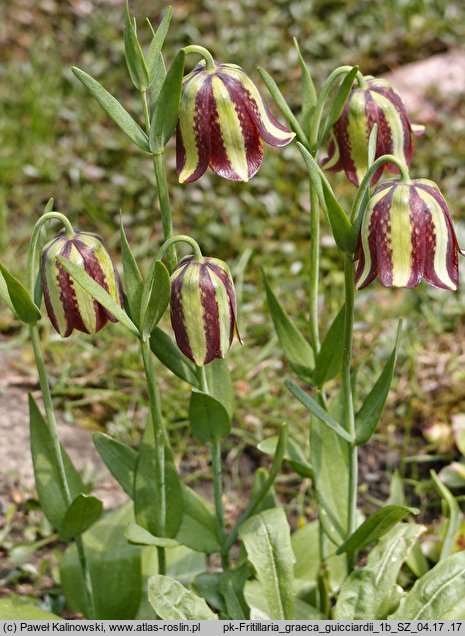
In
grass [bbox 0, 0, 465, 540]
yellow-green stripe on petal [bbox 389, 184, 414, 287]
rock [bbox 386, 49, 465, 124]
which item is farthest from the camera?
rock [bbox 386, 49, 465, 124]

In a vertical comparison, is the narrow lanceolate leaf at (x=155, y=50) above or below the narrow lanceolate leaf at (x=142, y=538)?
above

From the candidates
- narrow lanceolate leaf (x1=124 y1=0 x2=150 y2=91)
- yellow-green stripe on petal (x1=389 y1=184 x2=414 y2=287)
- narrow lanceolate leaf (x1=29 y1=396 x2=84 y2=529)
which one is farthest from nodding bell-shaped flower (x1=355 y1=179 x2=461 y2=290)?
narrow lanceolate leaf (x1=29 y1=396 x2=84 y2=529)

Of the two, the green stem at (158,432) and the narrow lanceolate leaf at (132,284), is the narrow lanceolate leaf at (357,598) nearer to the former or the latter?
the green stem at (158,432)

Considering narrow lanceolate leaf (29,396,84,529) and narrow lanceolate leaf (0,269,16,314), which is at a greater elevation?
narrow lanceolate leaf (0,269,16,314)

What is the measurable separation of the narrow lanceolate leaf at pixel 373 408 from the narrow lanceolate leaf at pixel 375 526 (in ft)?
0.37

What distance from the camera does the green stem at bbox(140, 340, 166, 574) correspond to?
1.30 meters

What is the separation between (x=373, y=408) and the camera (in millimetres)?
1407

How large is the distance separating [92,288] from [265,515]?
0.49 m

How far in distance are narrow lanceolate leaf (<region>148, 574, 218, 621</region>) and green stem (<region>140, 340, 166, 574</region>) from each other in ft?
0.31

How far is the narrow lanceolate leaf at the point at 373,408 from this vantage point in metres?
1.39

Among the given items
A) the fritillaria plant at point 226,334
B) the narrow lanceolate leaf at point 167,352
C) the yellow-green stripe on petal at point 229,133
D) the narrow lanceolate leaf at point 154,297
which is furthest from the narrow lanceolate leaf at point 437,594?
the yellow-green stripe on petal at point 229,133

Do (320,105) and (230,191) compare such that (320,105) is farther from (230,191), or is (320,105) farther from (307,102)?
(230,191)

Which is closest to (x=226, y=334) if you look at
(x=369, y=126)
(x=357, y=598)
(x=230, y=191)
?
(x=369, y=126)

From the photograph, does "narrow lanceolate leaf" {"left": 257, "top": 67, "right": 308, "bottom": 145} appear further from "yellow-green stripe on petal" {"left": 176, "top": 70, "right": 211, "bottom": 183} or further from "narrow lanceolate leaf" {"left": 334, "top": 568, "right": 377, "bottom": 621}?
"narrow lanceolate leaf" {"left": 334, "top": 568, "right": 377, "bottom": 621}
